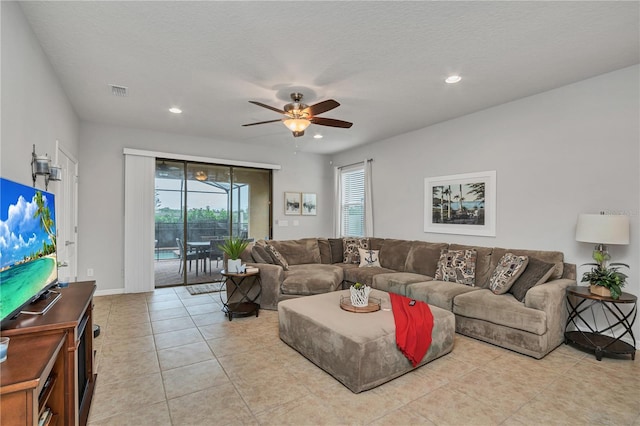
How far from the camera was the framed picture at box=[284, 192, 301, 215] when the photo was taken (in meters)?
6.96

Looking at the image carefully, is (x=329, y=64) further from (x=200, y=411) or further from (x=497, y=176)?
(x=200, y=411)

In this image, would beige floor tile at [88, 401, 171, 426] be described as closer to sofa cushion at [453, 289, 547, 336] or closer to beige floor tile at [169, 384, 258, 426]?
beige floor tile at [169, 384, 258, 426]

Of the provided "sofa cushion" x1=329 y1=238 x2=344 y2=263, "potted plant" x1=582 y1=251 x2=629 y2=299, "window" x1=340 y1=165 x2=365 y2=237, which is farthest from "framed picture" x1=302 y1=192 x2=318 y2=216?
"potted plant" x1=582 y1=251 x2=629 y2=299

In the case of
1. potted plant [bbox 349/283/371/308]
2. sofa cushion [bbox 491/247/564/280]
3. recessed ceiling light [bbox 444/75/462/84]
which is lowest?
potted plant [bbox 349/283/371/308]

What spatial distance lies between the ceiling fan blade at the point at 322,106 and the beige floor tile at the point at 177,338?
2722 millimetres

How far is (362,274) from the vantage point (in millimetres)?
4812

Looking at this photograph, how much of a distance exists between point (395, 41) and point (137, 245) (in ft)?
16.5

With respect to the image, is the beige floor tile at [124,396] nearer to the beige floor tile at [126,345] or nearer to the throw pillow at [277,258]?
the beige floor tile at [126,345]

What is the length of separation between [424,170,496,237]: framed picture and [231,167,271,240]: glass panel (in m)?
3.33

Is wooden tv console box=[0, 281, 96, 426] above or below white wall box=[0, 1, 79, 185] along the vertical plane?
below

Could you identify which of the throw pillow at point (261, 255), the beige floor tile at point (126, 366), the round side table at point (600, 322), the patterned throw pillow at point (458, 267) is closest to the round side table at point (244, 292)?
the throw pillow at point (261, 255)

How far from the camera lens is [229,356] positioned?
2953 mm

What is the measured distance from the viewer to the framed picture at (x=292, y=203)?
6957mm

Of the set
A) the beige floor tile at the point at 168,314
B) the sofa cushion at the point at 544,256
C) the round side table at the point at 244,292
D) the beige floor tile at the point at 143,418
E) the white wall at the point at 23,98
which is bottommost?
the beige floor tile at the point at 143,418
